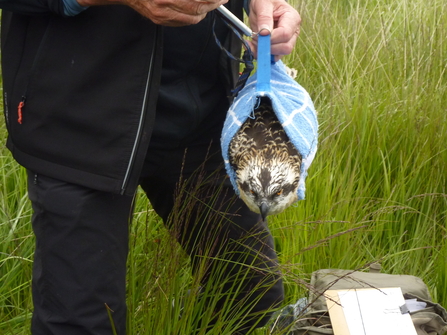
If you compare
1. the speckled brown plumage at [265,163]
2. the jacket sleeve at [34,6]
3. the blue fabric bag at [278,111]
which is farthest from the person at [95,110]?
the speckled brown plumage at [265,163]

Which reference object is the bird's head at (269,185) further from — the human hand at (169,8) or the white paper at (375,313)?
the white paper at (375,313)

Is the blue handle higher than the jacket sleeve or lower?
lower

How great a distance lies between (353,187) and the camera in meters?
3.23

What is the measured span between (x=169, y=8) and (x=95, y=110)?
373 millimetres

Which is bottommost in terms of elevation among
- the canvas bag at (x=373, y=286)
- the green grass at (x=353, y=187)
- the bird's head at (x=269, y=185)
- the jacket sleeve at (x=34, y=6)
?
the canvas bag at (x=373, y=286)

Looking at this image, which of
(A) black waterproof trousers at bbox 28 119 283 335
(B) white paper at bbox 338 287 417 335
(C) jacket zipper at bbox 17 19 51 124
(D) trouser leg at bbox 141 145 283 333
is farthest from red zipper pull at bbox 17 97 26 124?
(B) white paper at bbox 338 287 417 335

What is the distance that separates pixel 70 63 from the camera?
5.64 feet

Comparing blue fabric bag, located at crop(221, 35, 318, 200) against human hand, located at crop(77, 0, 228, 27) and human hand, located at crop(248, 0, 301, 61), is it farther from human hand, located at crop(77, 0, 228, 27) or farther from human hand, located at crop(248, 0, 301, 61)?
human hand, located at crop(77, 0, 228, 27)

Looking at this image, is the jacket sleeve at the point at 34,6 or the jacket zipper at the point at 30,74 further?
the jacket zipper at the point at 30,74

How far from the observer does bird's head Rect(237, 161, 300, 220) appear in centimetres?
172

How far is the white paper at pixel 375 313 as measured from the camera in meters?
2.30

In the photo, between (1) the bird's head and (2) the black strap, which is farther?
(2) the black strap

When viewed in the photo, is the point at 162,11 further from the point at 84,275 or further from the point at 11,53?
the point at 84,275

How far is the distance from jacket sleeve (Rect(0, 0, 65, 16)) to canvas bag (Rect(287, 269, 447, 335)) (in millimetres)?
1324
